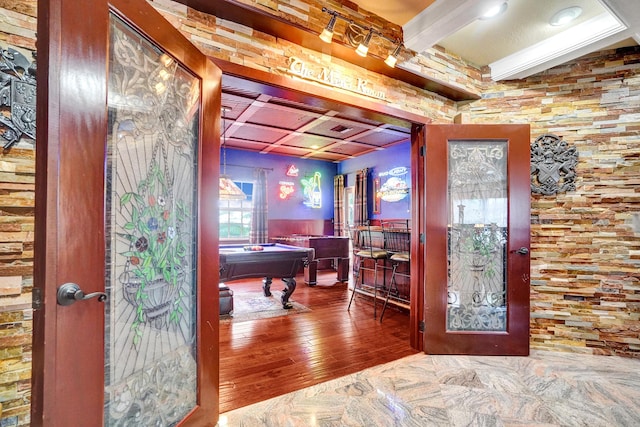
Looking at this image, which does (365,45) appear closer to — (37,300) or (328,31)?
(328,31)

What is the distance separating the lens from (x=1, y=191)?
133 cm

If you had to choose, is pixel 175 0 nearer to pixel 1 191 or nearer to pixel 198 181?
pixel 198 181

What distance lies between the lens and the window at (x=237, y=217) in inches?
289

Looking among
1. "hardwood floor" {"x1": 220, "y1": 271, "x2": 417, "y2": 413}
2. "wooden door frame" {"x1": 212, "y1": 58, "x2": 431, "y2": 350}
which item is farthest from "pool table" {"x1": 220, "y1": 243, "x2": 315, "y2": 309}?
"wooden door frame" {"x1": 212, "y1": 58, "x2": 431, "y2": 350}

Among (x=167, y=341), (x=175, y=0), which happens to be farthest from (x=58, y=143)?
(x=175, y=0)

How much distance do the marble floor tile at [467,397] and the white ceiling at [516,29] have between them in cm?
271

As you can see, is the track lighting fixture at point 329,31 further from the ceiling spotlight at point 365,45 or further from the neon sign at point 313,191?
the neon sign at point 313,191

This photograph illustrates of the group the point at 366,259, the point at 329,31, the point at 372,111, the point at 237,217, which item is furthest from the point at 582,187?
the point at 237,217

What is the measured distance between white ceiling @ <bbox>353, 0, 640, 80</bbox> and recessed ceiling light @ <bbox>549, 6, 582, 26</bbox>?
0.03 metres

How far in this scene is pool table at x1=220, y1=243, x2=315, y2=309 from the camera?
3842 mm

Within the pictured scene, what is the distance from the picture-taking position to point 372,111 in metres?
2.79

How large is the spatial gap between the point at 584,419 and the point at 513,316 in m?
1.05

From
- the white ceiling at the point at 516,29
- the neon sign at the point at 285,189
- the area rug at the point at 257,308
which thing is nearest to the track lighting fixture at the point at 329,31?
the white ceiling at the point at 516,29

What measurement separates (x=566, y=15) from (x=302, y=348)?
12.3 feet
